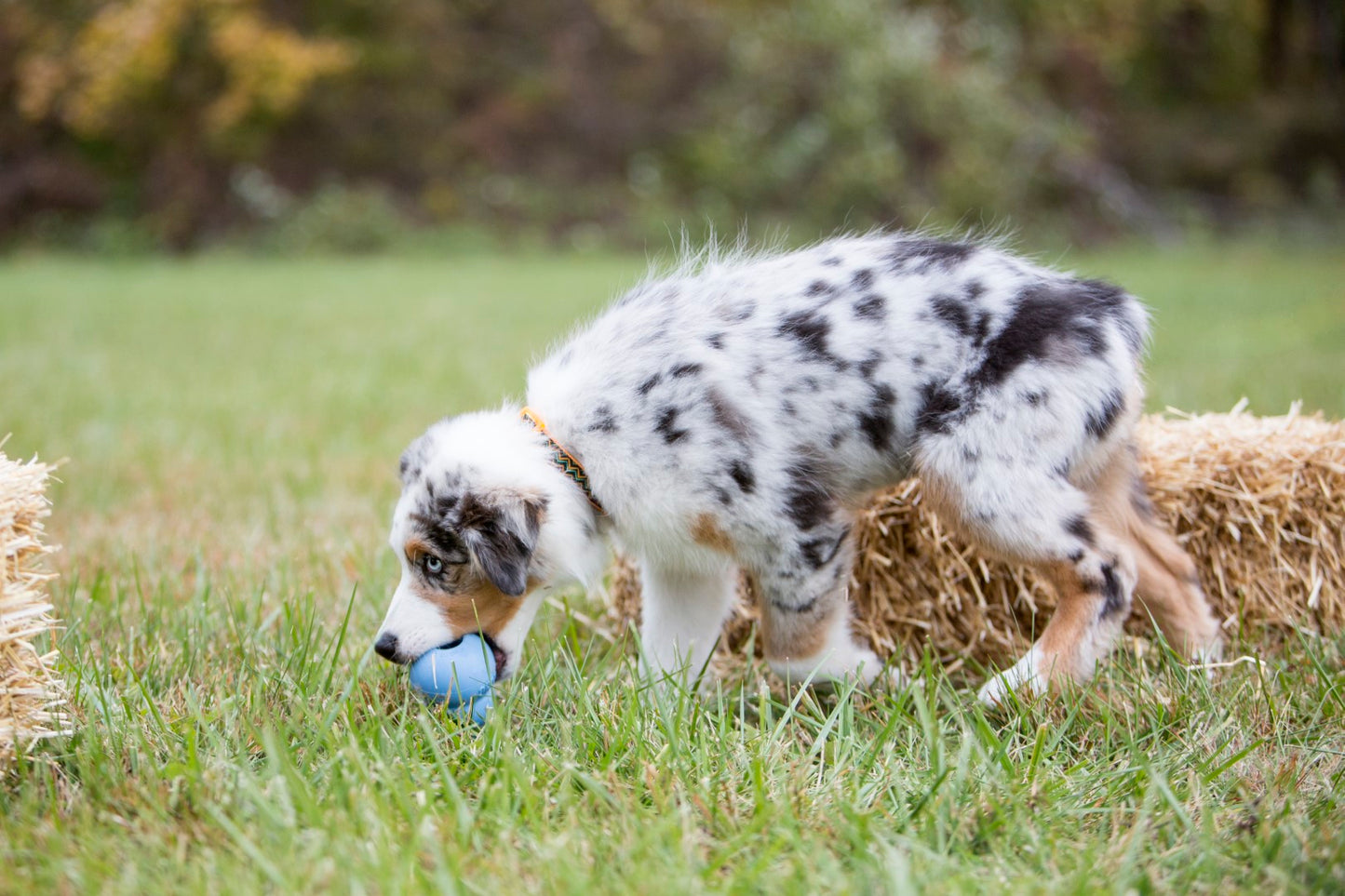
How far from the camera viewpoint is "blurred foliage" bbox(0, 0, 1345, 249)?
18.2m

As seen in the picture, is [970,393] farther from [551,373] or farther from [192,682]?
[192,682]

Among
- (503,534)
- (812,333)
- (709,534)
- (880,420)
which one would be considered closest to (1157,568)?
(880,420)

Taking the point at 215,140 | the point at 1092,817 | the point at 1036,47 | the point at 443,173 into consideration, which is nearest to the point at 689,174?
the point at 443,173

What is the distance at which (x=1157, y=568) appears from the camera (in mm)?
3328

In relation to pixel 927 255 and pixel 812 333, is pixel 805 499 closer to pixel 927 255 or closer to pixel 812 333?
pixel 812 333

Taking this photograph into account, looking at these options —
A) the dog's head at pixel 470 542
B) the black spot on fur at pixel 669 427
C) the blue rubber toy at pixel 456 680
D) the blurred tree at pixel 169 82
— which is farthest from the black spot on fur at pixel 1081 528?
the blurred tree at pixel 169 82

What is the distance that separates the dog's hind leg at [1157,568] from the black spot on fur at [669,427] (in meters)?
1.20

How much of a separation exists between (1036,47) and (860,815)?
20906 millimetres

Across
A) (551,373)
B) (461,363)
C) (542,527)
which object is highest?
(551,373)

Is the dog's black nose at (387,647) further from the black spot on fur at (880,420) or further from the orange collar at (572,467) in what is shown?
the black spot on fur at (880,420)

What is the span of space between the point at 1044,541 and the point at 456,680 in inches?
59.5

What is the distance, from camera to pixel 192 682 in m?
2.91

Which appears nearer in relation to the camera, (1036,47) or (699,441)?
(699,441)

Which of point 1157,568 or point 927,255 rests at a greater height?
point 927,255
